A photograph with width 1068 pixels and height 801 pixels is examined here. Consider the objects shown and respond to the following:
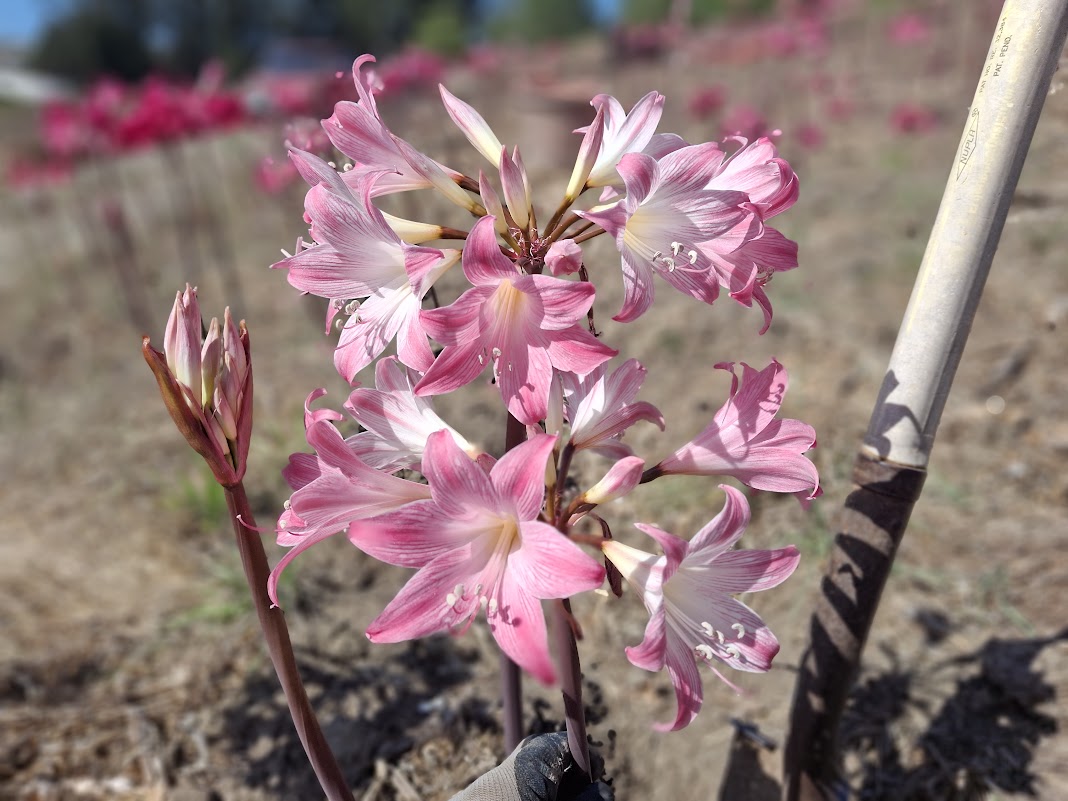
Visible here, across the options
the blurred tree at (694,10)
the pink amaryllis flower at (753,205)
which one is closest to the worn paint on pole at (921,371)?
the pink amaryllis flower at (753,205)

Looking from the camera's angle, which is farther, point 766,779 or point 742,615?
point 766,779

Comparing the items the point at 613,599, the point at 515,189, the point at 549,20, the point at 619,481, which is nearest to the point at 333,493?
the point at 619,481

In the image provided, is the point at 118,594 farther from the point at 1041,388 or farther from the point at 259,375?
the point at 1041,388

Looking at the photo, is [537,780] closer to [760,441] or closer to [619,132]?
[760,441]

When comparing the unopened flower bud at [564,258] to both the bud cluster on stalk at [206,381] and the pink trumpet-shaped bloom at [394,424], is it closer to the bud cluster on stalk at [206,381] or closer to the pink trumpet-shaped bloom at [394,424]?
the pink trumpet-shaped bloom at [394,424]

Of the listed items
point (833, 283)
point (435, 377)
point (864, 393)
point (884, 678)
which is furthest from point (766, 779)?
point (833, 283)

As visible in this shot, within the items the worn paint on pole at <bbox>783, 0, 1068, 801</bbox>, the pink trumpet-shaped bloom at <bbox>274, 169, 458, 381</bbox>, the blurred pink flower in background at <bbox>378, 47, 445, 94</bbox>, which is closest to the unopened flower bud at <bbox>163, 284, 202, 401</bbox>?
the pink trumpet-shaped bloom at <bbox>274, 169, 458, 381</bbox>
